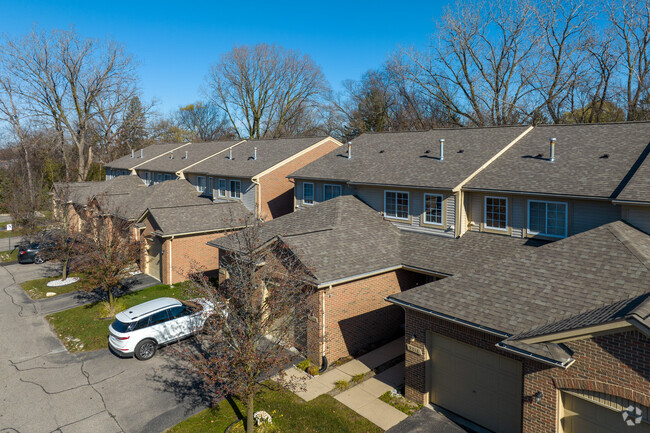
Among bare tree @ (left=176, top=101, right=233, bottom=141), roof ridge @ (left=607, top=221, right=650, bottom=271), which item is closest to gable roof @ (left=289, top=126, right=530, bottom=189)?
roof ridge @ (left=607, top=221, right=650, bottom=271)

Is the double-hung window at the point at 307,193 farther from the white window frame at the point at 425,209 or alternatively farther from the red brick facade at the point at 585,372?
the red brick facade at the point at 585,372

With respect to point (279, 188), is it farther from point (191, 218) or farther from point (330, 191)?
point (330, 191)

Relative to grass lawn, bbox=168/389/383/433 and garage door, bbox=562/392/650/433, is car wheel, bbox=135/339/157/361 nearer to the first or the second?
grass lawn, bbox=168/389/383/433

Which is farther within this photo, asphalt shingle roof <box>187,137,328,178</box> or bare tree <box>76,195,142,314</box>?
asphalt shingle roof <box>187,137,328,178</box>

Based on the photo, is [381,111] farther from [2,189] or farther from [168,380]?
[2,189]

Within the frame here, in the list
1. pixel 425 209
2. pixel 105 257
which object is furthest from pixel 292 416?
pixel 105 257

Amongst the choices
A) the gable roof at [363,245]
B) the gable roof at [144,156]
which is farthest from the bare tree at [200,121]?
the gable roof at [363,245]
